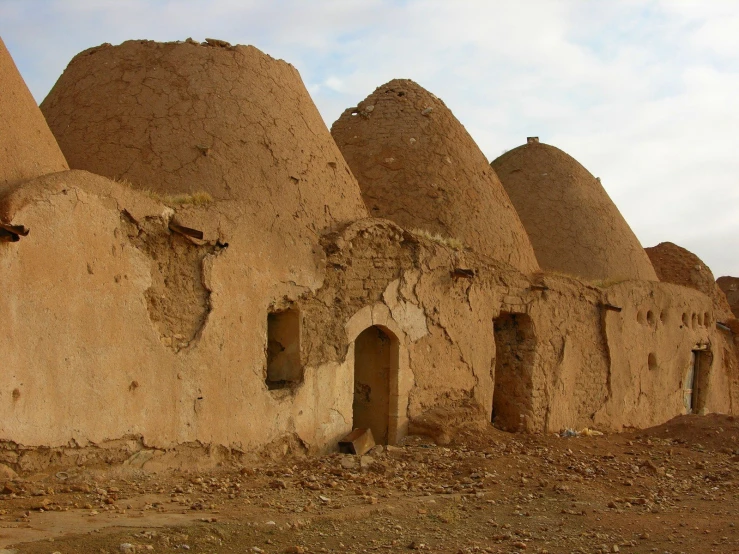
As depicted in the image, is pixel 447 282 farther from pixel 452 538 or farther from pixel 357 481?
pixel 452 538

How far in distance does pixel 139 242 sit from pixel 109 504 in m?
2.15

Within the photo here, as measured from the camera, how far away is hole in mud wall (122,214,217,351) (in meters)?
7.32

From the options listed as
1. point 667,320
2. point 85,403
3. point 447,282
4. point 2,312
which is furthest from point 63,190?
point 667,320

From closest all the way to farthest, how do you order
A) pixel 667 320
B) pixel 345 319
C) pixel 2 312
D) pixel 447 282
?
pixel 2 312 → pixel 345 319 → pixel 447 282 → pixel 667 320

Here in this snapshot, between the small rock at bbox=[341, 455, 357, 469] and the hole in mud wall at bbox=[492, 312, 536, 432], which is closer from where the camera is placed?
the small rock at bbox=[341, 455, 357, 469]

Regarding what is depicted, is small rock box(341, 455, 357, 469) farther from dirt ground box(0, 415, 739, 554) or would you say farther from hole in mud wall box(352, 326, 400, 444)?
hole in mud wall box(352, 326, 400, 444)

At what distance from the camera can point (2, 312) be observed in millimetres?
6047

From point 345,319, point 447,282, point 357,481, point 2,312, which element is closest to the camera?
point 2,312

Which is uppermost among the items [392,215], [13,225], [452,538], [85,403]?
[392,215]

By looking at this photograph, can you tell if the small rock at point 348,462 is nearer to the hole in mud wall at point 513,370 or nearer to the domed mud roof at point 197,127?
the domed mud roof at point 197,127

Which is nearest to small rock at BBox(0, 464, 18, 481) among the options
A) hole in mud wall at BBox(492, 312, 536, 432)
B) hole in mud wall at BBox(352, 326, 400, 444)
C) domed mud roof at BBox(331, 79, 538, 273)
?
hole in mud wall at BBox(352, 326, 400, 444)

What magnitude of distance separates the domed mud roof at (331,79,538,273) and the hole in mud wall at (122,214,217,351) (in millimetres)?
4161

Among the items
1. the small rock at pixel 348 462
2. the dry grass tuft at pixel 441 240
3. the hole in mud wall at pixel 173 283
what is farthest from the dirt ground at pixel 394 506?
the dry grass tuft at pixel 441 240

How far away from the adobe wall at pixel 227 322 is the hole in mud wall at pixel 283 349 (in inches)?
3.6
